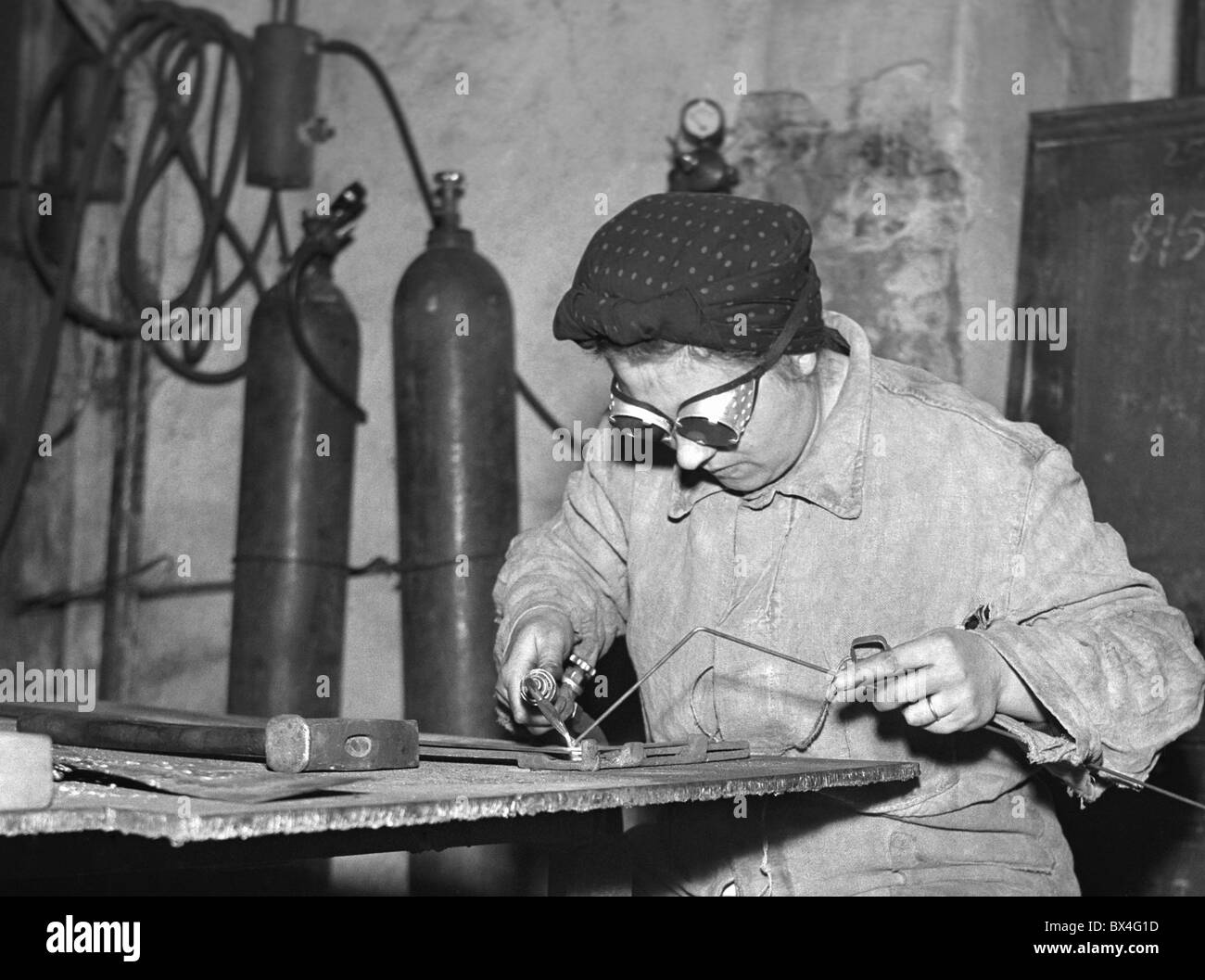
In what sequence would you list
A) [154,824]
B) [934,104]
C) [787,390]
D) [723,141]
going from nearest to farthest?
1. [154,824]
2. [787,390]
3. [934,104]
4. [723,141]

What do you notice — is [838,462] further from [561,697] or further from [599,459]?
[561,697]

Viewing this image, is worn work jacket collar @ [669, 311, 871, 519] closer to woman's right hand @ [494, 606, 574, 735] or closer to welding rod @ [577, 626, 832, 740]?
welding rod @ [577, 626, 832, 740]

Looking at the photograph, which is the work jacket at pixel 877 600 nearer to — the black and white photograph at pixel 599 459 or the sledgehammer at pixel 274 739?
the black and white photograph at pixel 599 459

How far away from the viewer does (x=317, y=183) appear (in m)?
5.02

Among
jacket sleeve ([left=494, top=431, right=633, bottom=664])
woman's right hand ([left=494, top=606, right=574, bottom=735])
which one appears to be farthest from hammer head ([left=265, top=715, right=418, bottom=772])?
jacket sleeve ([left=494, top=431, right=633, bottom=664])

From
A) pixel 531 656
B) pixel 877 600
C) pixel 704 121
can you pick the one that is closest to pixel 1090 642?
pixel 877 600

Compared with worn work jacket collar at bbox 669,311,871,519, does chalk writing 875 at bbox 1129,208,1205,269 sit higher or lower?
higher

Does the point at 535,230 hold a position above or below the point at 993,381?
above

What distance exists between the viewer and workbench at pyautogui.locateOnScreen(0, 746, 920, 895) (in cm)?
153

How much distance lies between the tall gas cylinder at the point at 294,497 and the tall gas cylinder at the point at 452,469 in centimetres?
31

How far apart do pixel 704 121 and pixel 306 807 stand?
9.64 ft

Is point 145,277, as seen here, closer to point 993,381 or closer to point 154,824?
point 993,381
